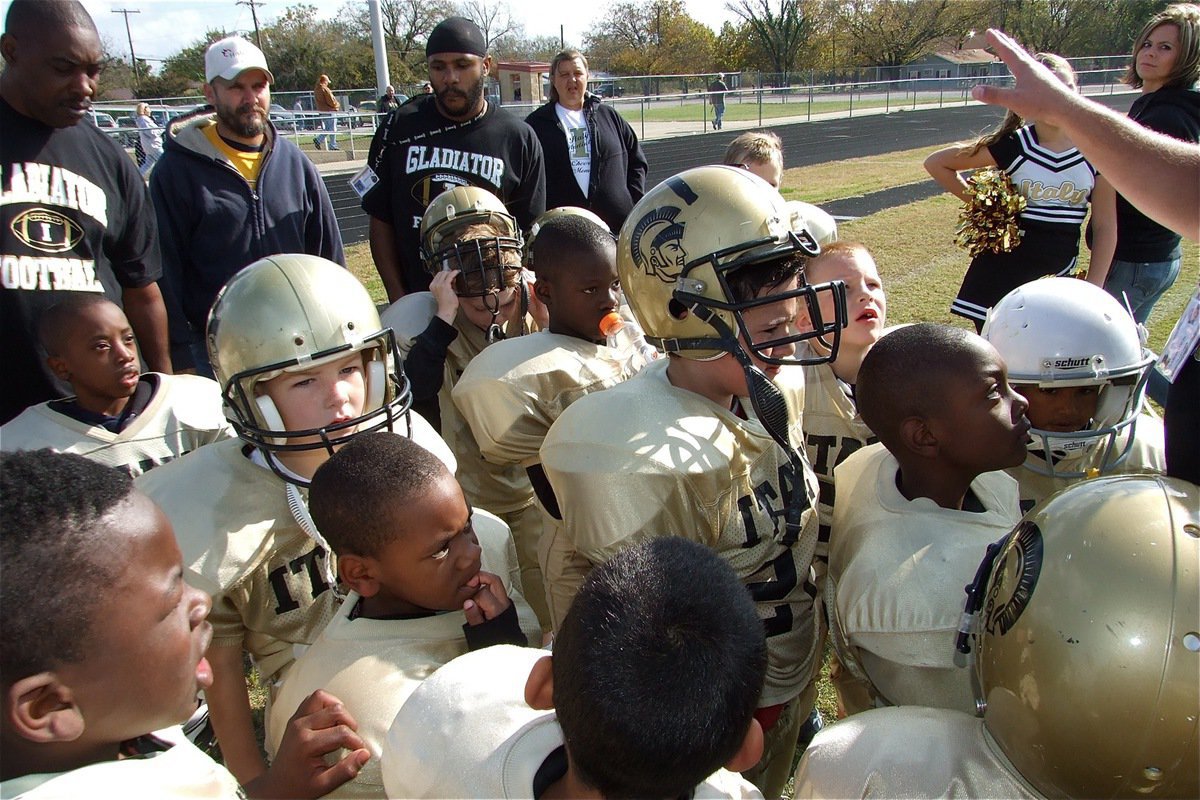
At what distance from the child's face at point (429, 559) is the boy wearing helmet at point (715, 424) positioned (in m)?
0.27

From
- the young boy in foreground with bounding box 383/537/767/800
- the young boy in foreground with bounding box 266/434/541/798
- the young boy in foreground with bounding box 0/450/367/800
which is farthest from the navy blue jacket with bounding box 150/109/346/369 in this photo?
the young boy in foreground with bounding box 383/537/767/800

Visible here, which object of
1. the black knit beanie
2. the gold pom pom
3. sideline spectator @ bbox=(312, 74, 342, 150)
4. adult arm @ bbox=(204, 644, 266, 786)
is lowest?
adult arm @ bbox=(204, 644, 266, 786)

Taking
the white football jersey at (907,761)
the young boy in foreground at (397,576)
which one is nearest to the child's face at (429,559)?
the young boy in foreground at (397,576)

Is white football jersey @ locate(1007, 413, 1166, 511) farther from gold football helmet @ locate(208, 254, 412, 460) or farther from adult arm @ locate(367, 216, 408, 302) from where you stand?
adult arm @ locate(367, 216, 408, 302)

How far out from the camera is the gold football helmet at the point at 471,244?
362 cm

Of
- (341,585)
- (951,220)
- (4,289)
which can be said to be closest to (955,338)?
(341,585)

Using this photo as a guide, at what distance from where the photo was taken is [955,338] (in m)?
2.30

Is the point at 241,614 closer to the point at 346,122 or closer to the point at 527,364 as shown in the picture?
the point at 527,364

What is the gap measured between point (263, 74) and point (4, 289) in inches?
76.9

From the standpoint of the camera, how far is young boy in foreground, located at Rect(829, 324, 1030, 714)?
6.46 feet

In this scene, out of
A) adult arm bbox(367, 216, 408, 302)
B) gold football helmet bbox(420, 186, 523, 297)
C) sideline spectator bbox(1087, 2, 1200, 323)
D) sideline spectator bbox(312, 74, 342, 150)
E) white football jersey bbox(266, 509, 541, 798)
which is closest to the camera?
white football jersey bbox(266, 509, 541, 798)

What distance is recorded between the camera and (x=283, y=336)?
2441 mm

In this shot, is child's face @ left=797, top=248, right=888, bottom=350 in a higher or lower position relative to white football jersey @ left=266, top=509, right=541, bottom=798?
higher

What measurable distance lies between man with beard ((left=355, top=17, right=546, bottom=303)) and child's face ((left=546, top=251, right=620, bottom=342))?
5.55 feet
